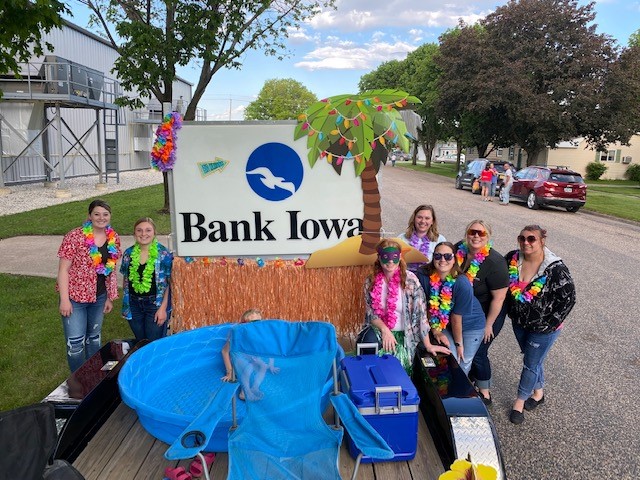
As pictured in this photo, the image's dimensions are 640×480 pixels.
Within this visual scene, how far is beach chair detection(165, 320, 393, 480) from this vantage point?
8.29 ft

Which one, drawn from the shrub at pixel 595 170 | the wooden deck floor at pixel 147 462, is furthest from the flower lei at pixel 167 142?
the shrub at pixel 595 170

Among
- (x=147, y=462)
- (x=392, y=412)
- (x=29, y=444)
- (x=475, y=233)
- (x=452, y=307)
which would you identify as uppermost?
(x=475, y=233)

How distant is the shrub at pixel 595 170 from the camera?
31723 mm

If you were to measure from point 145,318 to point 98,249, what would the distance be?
697 millimetres

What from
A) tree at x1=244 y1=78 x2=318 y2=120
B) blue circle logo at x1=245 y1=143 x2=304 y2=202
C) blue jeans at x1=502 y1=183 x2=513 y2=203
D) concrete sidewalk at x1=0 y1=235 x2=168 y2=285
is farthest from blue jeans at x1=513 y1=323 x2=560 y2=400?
tree at x1=244 y1=78 x2=318 y2=120

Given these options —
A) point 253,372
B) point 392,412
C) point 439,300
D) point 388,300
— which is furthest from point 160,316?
point 439,300

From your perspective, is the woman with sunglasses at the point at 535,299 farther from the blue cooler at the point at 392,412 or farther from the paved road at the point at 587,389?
the blue cooler at the point at 392,412

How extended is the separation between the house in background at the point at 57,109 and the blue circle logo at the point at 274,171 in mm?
7592

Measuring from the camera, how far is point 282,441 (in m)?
2.86

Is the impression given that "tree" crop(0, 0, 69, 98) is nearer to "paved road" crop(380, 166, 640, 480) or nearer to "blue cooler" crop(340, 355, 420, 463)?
"blue cooler" crop(340, 355, 420, 463)

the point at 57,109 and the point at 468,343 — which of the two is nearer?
the point at 468,343

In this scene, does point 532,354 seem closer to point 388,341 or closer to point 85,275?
point 388,341

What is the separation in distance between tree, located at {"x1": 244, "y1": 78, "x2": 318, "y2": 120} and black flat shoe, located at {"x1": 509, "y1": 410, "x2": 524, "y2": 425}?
6813 cm

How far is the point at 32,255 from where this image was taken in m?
8.16
